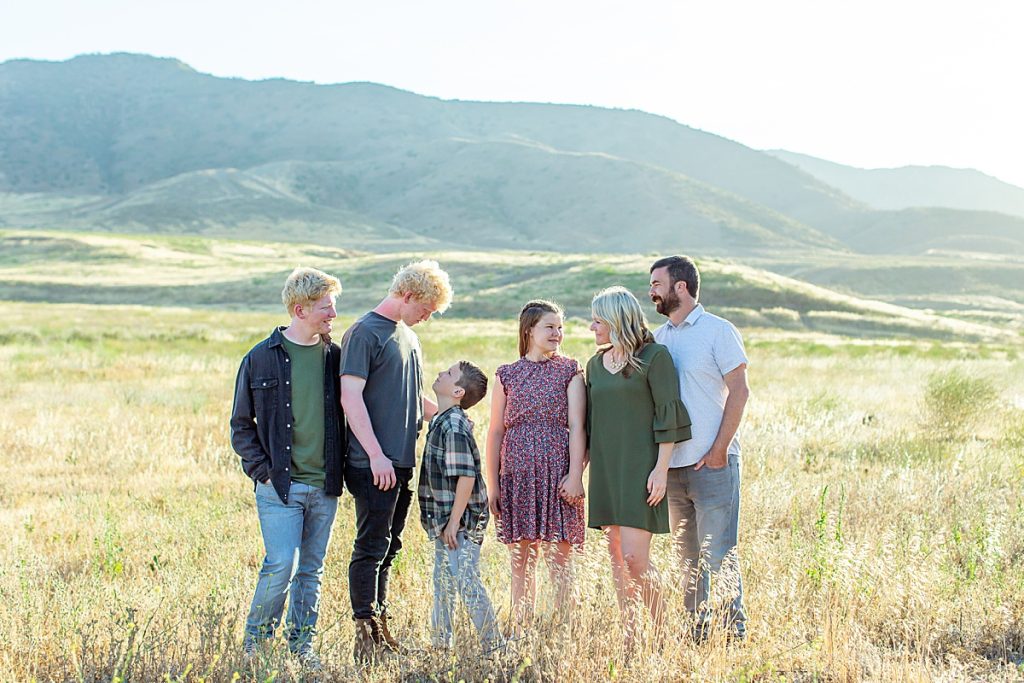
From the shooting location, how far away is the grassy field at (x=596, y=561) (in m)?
3.96

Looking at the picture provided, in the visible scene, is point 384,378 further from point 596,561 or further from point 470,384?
point 596,561

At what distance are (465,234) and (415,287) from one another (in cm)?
14171

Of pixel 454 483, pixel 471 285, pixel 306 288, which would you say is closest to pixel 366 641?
pixel 454 483

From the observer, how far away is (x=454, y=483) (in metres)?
4.65

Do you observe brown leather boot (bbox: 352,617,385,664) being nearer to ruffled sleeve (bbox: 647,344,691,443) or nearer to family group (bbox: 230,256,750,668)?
family group (bbox: 230,256,750,668)

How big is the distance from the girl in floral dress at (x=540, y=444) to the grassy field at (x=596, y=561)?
26cm

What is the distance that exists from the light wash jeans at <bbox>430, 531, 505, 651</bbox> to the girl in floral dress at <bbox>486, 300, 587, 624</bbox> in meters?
0.29

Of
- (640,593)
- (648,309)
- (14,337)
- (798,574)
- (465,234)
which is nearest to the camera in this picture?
(640,593)

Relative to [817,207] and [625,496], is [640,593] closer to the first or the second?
[625,496]

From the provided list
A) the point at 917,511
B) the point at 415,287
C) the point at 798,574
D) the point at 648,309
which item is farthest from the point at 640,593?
the point at 648,309

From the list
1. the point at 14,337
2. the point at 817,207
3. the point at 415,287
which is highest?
the point at 817,207

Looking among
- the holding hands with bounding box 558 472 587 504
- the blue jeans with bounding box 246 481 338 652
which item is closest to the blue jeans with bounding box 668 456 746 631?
the holding hands with bounding box 558 472 587 504

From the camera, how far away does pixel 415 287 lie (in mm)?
4473

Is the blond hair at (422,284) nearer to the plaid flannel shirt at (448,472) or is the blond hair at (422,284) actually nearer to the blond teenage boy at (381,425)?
the blond teenage boy at (381,425)
